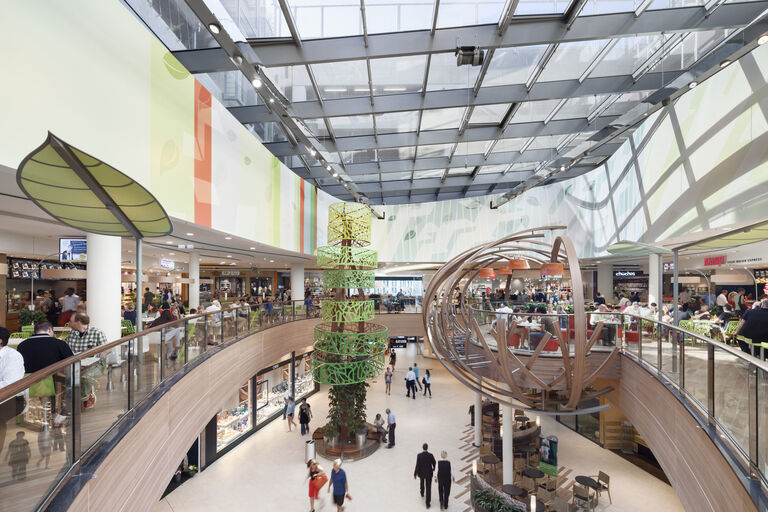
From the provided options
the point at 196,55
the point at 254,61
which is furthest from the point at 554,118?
the point at 196,55

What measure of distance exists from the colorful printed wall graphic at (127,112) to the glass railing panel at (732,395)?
787 centimetres

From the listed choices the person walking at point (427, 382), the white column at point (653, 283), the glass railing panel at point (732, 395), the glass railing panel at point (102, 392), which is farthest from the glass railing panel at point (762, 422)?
the person walking at point (427, 382)

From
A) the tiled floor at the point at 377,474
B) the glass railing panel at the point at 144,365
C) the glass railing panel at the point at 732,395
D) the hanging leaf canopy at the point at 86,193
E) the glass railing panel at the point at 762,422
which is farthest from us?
the tiled floor at the point at 377,474

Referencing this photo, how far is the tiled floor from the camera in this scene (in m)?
10.5

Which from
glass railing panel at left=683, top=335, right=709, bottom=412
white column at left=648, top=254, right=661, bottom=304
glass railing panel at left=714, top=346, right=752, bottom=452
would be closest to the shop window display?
glass railing panel at left=683, top=335, right=709, bottom=412

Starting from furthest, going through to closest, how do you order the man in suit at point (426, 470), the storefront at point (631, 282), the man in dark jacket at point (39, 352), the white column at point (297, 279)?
the storefront at point (631, 282)
the white column at point (297, 279)
the man in suit at point (426, 470)
the man in dark jacket at point (39, 352)

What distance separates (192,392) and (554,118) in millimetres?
13292

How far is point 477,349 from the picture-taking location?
11539 mm

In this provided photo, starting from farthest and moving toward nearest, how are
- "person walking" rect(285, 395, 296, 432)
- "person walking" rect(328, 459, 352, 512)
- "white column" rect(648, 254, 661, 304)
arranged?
"person walking" rect(285, 395, 296, 432), "white column" rect(648, 254, 661, 304), "person walking" rect(328, 459, 352, 512)

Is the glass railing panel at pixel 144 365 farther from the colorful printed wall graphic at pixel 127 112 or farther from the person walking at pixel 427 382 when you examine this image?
the person walking at pixel 427 382

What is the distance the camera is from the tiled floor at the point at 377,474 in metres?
10.5

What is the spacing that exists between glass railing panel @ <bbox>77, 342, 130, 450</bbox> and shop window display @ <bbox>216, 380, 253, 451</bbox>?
9.62 metres

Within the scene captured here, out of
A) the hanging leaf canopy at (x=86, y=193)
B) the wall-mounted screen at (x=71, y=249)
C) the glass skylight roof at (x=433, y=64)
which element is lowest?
the wall-mounted screen at (x=71, y=249)

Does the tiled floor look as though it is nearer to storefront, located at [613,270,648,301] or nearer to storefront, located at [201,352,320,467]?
storefront, located at [201,352,320,467]
